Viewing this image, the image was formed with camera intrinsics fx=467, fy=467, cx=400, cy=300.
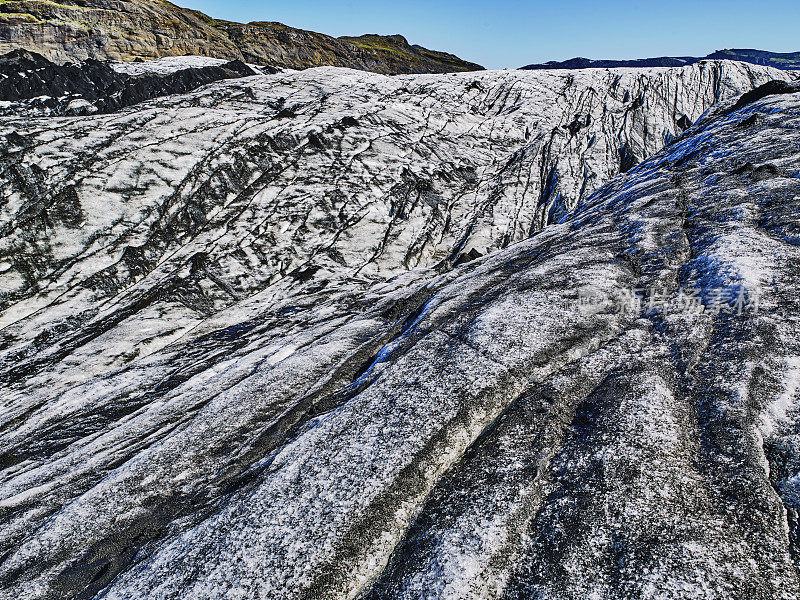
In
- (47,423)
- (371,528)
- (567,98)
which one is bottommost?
(47,423)

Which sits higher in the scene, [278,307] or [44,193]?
[44,193]

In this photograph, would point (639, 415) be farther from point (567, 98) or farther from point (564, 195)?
point (567, 98)

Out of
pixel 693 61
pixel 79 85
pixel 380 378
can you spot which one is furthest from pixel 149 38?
pixel 693 61

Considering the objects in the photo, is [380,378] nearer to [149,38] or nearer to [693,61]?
[149,38]

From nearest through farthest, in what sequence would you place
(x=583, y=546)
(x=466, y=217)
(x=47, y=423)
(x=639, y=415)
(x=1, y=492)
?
(x=583, y=546) < (x=639, y=415) < (x=1, y=492) < (x=47, y=423) < (x=466, y=217)

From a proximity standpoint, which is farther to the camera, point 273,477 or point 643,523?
point 273,477

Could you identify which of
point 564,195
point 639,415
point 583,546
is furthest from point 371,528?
point 564,195

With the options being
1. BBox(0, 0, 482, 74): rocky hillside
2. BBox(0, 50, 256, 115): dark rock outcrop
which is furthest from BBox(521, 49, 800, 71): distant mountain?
BBox(0, 50, 256, 115): dark rock outcrop

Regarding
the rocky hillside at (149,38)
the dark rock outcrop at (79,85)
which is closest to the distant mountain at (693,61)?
the rocky hillside at (149,38)
